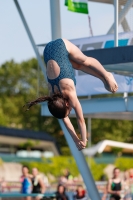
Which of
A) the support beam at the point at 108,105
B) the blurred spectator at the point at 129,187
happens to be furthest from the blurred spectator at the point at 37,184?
the support beam at the point at 108,105

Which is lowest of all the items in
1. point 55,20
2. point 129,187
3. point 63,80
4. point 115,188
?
point 129,187

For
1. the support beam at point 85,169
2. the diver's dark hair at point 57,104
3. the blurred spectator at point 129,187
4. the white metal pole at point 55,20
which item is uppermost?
the white metal pole at point 55,20

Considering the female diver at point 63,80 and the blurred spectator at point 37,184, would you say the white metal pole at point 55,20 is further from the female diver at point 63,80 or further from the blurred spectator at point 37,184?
the female diver at point 63,80

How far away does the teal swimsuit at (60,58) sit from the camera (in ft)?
24.5

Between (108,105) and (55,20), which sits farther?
(108,105)

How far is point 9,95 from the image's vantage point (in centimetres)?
7531

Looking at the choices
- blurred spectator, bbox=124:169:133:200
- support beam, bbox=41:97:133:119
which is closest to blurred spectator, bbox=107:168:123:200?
blurred spectator, bbox=124:169:133:200

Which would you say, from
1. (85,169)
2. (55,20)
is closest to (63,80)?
(55,20)

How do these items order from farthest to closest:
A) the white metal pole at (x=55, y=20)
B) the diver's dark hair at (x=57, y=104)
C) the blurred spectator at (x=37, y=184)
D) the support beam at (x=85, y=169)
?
the blurred spectator at (x=37, y=184) < the support beam at (x=85, y=169) < the white metal pole at (x=55, y=20) < the diver's dark hair at (x=57, y=104)

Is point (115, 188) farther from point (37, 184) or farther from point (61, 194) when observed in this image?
point (37, 184)

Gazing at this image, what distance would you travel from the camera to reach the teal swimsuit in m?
7.46

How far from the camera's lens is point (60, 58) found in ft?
24.7

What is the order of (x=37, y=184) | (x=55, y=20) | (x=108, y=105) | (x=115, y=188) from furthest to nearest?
(x=37, y=184) → (x=115, y=188) → (x=108, y=105) → (x=55, y=20)

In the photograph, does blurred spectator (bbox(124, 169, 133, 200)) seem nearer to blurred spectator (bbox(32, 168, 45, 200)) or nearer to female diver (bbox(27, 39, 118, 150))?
blurred spectator (bbox(32, 168, 45, 200))
